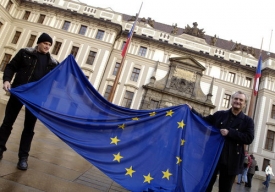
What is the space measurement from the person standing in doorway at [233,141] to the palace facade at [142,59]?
22628 mm

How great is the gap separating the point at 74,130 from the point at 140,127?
1247 mm

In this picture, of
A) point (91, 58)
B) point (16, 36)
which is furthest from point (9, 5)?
point (91, 58)

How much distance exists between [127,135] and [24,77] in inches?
86.0

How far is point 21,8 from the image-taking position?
30.5 metres

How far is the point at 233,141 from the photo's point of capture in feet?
12.0

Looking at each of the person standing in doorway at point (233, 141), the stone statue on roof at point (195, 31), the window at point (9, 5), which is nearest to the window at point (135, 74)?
the stone statue on roof at point (195, 31)

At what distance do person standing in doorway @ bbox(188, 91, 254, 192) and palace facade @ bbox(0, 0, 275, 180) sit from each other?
74.2 ft

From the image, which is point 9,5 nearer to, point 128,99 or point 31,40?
point 31,40

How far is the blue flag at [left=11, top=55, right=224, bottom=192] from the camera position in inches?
155

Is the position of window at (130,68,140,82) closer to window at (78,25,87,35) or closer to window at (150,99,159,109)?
window at (150,99,159,109)

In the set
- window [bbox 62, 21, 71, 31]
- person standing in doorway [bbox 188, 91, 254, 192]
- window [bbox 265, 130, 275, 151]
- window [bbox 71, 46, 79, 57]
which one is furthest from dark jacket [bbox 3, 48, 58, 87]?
window [bbox 265, 130, 275, 151]

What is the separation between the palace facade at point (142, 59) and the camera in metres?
26.9

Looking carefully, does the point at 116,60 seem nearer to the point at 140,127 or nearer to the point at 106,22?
the point at 106,22

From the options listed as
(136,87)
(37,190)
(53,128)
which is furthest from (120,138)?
(136,87)
